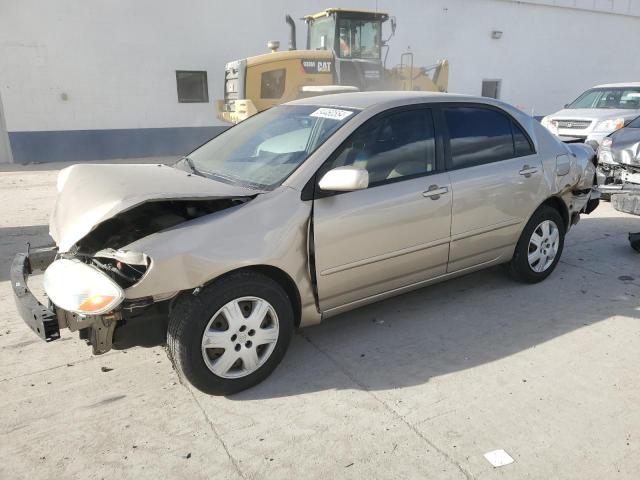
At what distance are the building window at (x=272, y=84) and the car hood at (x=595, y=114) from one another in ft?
19.4

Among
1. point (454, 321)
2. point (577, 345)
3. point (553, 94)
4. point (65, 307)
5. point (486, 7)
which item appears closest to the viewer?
point (65, 307)

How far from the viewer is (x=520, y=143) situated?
4320mm

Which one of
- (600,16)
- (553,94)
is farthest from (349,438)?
(600,16)

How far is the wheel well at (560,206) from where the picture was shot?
4.57m

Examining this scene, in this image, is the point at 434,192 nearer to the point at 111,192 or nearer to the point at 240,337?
the point at 240,337

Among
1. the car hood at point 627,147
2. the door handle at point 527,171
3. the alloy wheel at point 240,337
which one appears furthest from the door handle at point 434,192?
the car hood at point 627,147

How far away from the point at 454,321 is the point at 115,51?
12.4 meters

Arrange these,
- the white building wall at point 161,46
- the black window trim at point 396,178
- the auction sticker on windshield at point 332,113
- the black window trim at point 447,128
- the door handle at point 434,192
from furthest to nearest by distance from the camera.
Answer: the white building wall at point 161,46
the black window trim at point 447,128
the door handle at point 434,192
the auction sticker on windshield at point 332,113
the black window trim at point 396,178

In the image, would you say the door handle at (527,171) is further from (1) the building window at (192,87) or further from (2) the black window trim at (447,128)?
(1) the building window at (192,87)

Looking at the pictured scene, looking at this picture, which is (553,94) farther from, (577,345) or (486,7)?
(577,345)

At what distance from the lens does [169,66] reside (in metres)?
14.0

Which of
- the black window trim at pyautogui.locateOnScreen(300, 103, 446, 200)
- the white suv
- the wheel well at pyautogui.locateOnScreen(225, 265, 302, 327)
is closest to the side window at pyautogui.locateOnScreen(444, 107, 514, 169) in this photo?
the black window trim at pyautogui.locateOnScreen(300, 103, 446, 200)

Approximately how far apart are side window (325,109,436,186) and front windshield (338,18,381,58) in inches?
356

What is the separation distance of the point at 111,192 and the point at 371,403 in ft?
6.31
